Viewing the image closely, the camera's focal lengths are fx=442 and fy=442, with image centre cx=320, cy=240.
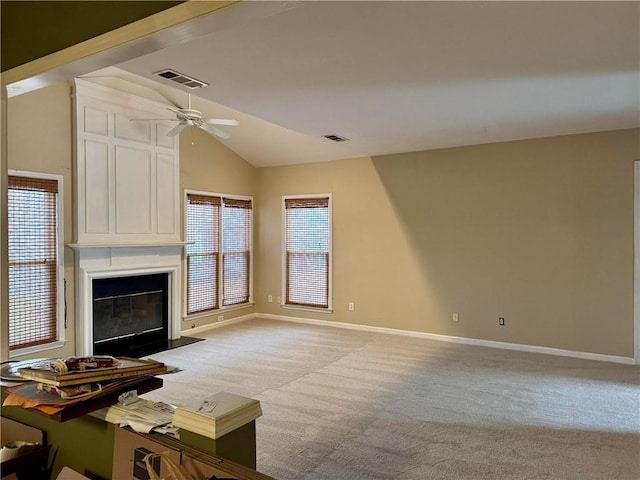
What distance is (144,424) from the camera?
1.61 metres

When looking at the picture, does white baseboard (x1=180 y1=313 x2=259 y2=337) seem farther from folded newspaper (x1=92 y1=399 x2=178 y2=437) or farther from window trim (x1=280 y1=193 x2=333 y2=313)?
folded newspaper (x1=92 y1=399 x2=178 y2=437)

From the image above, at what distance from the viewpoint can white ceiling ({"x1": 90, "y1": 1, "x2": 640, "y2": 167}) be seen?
253cm

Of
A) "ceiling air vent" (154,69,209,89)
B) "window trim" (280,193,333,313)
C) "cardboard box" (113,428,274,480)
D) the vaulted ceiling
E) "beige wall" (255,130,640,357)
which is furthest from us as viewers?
"window trim" (280,193,333,313)

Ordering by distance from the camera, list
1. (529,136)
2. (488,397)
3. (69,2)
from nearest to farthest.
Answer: (69,2), (488,397), (529,136)

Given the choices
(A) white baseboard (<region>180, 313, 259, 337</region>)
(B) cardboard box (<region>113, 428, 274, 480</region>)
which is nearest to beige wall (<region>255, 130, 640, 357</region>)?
(A) white baseboard (<region>180, 313, 259, 337</region>)

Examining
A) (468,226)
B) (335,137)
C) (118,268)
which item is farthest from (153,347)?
(468,226)

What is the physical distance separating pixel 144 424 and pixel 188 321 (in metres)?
5.60

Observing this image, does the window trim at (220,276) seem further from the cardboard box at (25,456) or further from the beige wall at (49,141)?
the cardboard box at (25,456)

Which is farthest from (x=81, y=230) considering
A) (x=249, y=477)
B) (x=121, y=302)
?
(x=249, y=477)

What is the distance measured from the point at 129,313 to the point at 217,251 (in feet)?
6.18

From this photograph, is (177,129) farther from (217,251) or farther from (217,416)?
(217,416)

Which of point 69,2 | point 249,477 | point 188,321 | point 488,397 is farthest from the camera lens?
point 188,321

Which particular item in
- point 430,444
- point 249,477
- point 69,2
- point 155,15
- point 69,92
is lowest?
point 430,444

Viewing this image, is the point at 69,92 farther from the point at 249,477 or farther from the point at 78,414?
the point at 249,477
